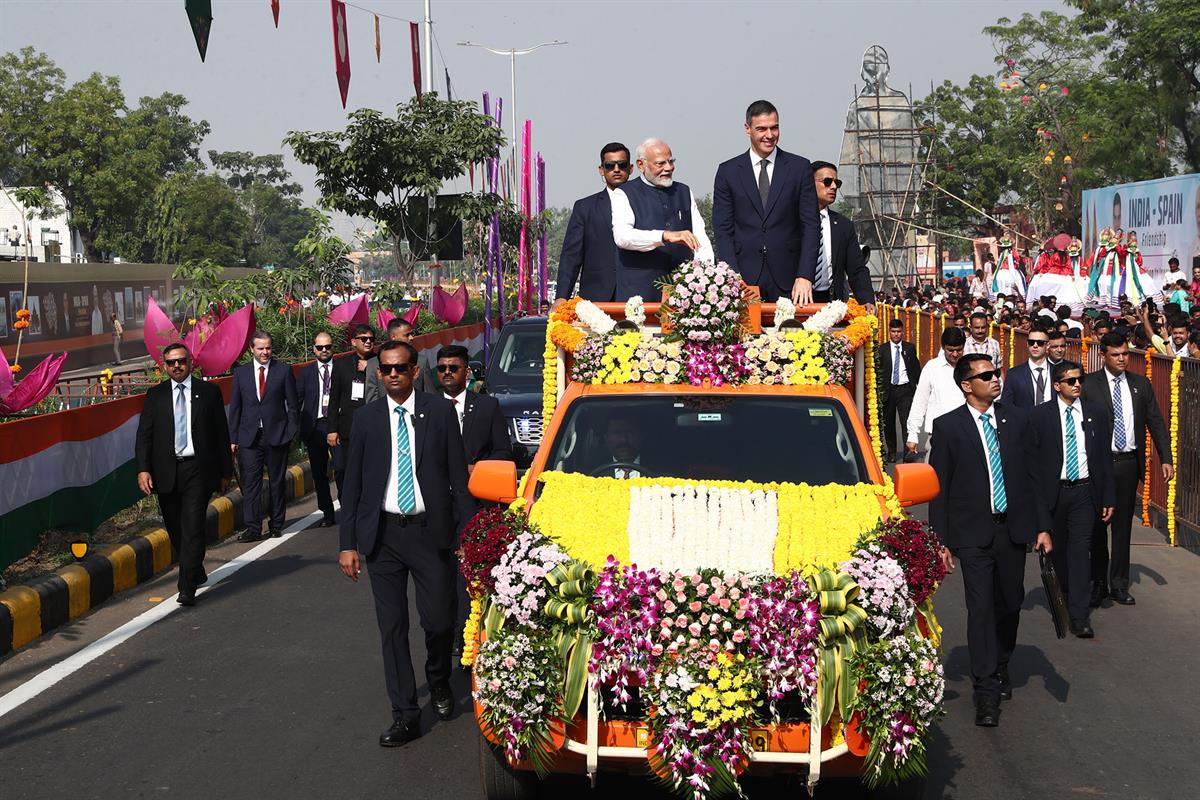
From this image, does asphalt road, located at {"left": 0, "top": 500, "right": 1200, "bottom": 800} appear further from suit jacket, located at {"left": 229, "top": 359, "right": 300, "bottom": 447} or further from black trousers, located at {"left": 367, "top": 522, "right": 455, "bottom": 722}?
suit jacket, located at {"left": 229, "top": 359, "right": 300, "bottom": 447}

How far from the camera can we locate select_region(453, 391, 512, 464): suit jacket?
902cm

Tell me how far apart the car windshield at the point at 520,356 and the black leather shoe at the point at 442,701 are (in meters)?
8.71

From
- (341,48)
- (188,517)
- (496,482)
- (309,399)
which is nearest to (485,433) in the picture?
(496,482)

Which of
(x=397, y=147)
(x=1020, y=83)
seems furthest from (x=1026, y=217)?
(x=397, y=147)

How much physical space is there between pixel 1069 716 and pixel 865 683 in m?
2.91

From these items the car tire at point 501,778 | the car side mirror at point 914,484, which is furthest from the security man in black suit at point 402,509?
the car side mirror at point 914,484

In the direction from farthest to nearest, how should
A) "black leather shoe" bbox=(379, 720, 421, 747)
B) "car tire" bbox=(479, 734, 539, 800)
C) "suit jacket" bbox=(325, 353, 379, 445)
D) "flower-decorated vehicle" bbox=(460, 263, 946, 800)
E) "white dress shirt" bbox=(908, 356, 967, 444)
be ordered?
"suit jacket" bbox=(325, 353, 379, 445) < "white dress shirt" bbox=(908, 356, 967, 444) < "black leather shoe" bbox=(379, 720, 421, 747) < "car tire" bbox=(479, 734, 539, 800) < "flower-decorated vehicle" bbox=(460, 263, 946, 800)

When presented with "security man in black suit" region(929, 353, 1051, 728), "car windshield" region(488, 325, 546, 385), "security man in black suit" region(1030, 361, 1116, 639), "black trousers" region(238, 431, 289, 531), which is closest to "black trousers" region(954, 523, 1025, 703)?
"security man in black suit" region(929, 353, 1051, 728)

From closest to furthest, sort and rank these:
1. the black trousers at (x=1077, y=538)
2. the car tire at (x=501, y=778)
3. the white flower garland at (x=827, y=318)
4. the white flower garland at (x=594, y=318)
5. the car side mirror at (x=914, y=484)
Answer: the car tire at (x=501, y=778) < the car side mirror at (x=914, y=484) < the white flower garland at (x=594, y=318) < the white flower garland at (x=827, y=318) < the black trousers at (x=1077, y=538)

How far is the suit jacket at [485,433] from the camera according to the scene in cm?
902

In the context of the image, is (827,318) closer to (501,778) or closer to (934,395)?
(501,778)

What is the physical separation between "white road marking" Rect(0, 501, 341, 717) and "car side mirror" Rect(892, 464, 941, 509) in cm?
461

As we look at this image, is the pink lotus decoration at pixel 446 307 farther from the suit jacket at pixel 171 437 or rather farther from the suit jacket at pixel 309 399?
the suit jacket at pixel 171 437

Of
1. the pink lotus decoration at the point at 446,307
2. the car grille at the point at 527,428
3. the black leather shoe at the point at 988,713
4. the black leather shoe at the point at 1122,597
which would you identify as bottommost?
the black leather shoe at the point at 1122,597
